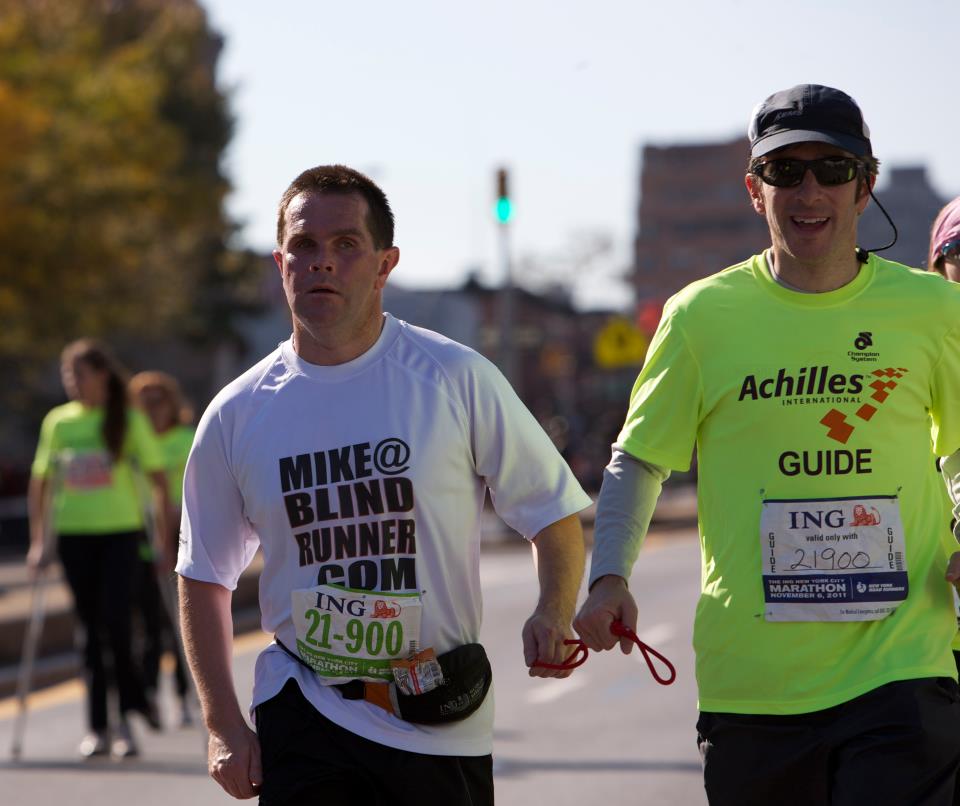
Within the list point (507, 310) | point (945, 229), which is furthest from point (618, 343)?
point (945, 229)

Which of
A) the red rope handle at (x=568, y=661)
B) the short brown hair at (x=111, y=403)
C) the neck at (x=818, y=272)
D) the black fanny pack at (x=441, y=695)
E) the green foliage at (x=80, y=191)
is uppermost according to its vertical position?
the green foliage at (x=80, y=191)

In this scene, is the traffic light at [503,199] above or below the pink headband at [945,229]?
above

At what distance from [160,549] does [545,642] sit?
276 inches

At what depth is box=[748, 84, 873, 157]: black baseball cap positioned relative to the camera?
4.29 meters

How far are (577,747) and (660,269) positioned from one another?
143785 mm

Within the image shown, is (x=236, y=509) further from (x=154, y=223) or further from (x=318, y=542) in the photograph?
(x=154, y=223)

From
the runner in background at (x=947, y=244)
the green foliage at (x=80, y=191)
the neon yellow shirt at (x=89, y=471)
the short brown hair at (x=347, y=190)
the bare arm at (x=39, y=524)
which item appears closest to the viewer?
the short brown hair at (x=347, y=190)

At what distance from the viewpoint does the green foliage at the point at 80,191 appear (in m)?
34.6

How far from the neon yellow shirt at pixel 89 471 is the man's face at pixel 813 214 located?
655 centimetres

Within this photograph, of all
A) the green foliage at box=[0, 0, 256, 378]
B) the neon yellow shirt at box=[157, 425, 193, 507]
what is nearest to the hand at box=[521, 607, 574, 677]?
the neon yellow shirt at box=[157, 425, 193, 507]

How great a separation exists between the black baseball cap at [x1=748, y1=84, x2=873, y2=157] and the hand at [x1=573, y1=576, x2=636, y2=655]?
107 cm

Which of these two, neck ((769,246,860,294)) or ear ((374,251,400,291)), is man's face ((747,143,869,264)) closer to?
neck ((769,246,860,294))

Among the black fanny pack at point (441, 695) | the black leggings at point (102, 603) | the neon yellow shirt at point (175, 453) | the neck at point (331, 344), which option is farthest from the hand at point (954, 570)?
the neon yellow shirt at point (175, 453)

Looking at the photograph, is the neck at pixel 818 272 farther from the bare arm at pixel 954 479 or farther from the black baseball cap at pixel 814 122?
the bare arm at pixel 954 479
